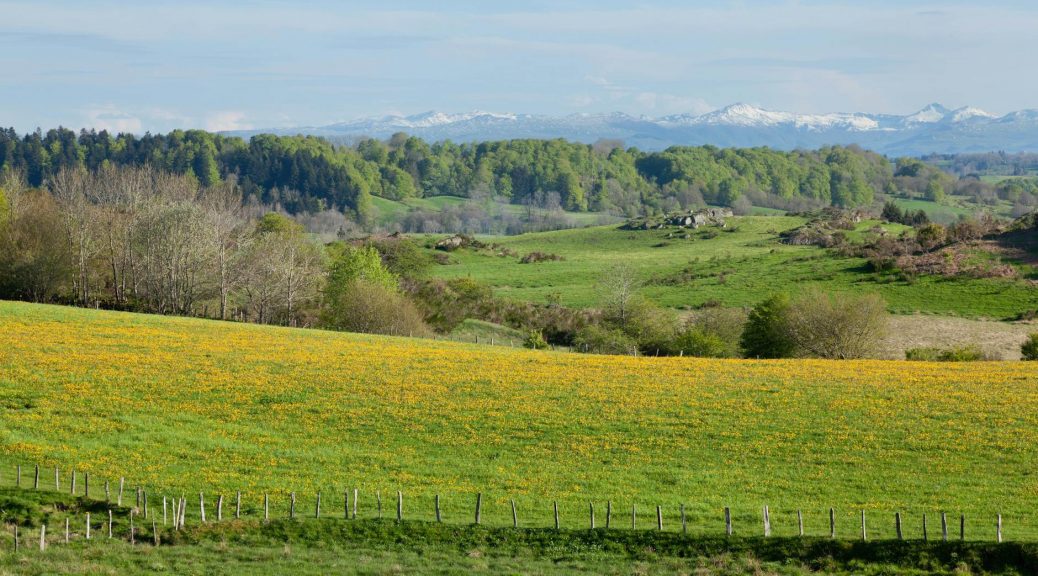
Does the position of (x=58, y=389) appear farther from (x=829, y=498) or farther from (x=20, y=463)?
(x=829, y=498)

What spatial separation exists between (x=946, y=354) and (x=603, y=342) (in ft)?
85.5

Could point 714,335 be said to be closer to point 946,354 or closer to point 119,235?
point 946,354

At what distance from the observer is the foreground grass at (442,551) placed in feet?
83.5

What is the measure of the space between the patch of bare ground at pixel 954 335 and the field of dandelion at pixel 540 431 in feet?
70.2

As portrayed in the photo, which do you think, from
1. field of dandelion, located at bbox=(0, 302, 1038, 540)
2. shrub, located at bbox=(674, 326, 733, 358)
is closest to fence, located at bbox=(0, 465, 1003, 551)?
field of dandelion, located at bbox=(0, 302, 1038, 540)

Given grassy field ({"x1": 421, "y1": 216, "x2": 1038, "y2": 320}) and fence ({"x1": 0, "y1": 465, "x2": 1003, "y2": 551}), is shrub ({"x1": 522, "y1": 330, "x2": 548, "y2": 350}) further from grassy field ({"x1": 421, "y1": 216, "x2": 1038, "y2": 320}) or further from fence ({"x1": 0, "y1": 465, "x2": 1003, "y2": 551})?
fence ({"x1": 0, "y1": 465, "x2": 1003, "y2": 551})

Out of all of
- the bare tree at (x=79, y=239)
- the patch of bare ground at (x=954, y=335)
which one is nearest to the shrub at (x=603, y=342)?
the patch of bare ground at (x=954, y=335)

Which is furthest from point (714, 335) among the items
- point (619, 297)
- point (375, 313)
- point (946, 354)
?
point (375, 313)

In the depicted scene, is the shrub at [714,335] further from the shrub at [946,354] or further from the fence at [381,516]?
the fence at [381,516]

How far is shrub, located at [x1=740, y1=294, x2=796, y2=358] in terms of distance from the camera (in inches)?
2726

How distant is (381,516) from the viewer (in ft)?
97.5

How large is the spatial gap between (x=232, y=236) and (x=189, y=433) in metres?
68.4

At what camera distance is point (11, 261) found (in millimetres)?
85625

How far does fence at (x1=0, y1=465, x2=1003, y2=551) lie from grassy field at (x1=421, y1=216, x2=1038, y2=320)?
69.9 metres
